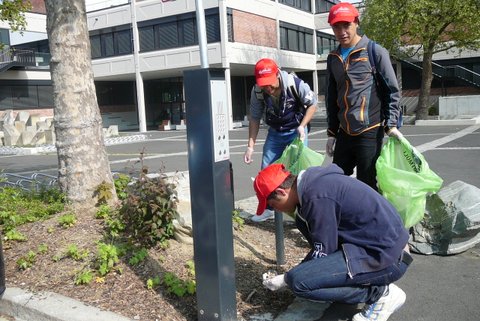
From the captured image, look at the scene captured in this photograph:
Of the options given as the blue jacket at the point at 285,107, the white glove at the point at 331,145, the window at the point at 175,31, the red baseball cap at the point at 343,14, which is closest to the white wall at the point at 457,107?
the window at the point at 175,31

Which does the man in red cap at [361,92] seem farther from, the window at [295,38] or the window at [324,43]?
the window at [324,43]

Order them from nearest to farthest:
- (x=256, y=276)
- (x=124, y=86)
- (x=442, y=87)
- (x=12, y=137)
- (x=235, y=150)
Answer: (x=256, y=276), (x=235, y=150), (x=12, y=137), (x=442, y=87), (x=124, y=86)

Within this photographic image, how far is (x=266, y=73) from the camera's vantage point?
13.2 ft

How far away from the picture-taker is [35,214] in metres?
4.99

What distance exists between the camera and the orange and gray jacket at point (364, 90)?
12.1 ft

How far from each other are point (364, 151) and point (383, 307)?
1374 millimetres

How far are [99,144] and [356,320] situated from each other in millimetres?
3283

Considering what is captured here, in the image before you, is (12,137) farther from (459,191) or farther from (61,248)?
(459,191)

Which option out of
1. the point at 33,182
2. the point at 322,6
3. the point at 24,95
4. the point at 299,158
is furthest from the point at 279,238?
the point at 322,6

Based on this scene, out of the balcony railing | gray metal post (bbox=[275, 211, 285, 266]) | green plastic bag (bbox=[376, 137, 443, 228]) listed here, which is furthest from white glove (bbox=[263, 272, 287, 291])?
the balcony railing

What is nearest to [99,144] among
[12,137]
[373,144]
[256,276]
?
[256,276]

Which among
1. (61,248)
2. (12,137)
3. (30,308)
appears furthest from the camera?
(12,137)

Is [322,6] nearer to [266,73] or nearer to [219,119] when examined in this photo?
[266,73]

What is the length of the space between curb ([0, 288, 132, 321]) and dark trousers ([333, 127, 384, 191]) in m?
2.18
